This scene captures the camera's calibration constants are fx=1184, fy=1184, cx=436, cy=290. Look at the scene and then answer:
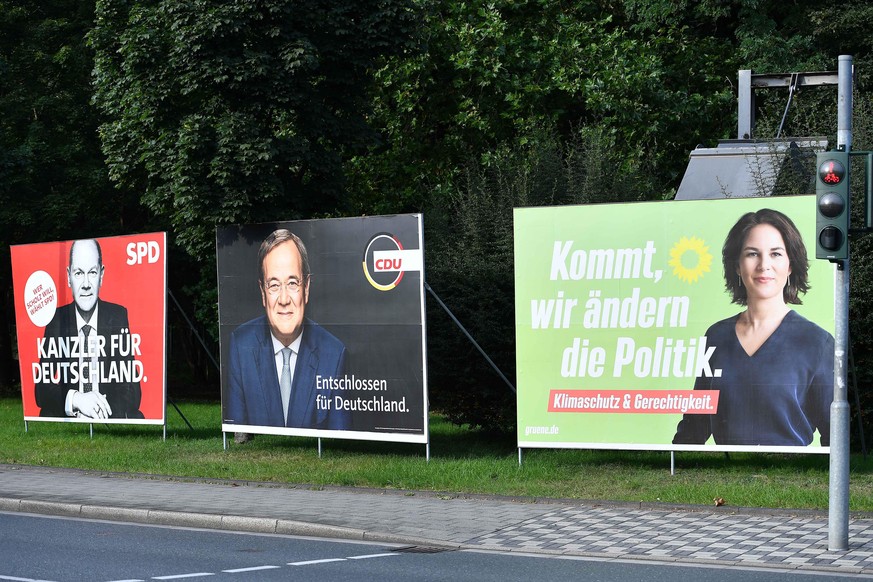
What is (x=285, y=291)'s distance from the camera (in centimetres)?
1557

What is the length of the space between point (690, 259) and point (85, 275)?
969 centimetres

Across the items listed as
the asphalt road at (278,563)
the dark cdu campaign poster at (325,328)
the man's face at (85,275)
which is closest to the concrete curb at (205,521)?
the asphalt road at (278,563)

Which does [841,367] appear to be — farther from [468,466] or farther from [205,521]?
[205,521]

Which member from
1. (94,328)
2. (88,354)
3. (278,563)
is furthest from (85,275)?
(278,563)

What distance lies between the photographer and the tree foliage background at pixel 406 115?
52.2 ft

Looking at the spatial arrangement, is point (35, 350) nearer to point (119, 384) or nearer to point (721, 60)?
point (119, 384)

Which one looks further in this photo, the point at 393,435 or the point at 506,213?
the point at 506,213

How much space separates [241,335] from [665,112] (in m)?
12.2

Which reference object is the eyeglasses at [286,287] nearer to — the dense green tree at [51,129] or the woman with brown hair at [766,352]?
the woman with brown hair at [766,352]

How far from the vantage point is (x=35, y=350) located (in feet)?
62.5

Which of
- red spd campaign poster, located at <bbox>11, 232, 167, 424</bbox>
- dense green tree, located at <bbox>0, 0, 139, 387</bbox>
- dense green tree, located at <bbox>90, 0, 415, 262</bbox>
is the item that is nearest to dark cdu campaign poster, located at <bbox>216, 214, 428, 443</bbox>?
dense green tree, located at <bbox>90, 0, 415, 262</bbox>

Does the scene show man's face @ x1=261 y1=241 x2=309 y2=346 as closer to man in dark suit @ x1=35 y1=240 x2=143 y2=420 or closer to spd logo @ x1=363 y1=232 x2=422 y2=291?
spd logo @ x1=363 y1=232 x2=422 y2=291

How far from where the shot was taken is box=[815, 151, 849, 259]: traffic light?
9188mm

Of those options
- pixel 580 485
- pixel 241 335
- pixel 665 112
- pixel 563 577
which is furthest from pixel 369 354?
pixel 665 112
